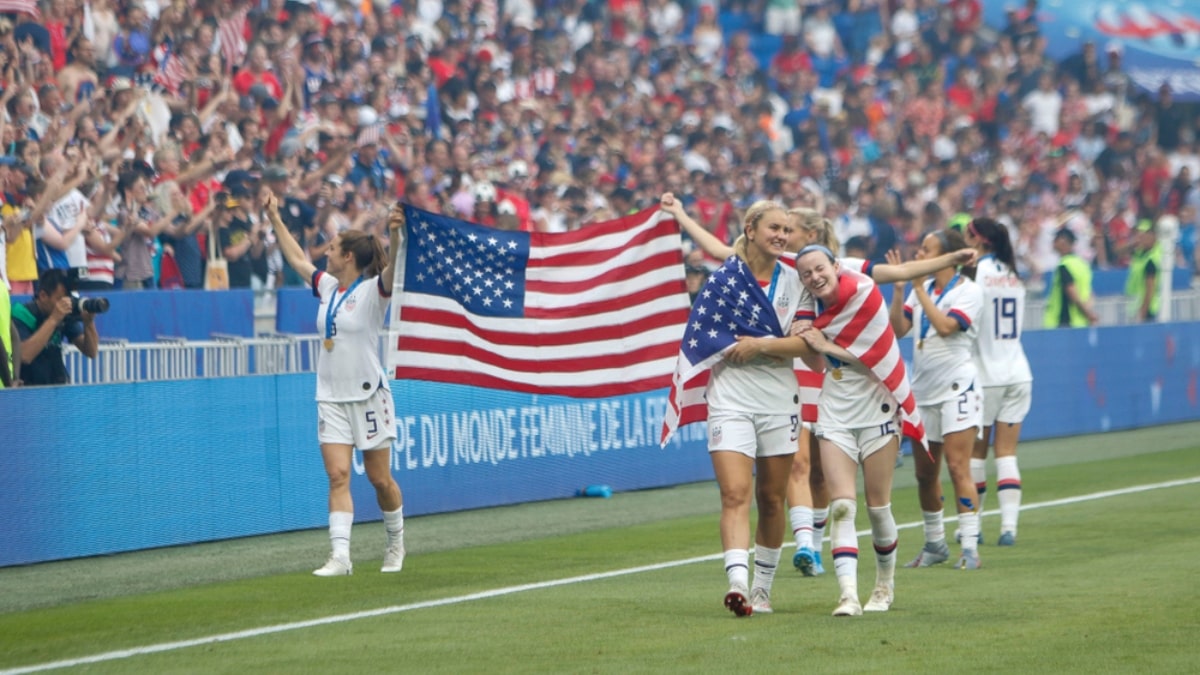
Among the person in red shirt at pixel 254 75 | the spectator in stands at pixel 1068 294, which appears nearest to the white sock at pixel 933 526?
the spectator in stands at pixel 1068 294

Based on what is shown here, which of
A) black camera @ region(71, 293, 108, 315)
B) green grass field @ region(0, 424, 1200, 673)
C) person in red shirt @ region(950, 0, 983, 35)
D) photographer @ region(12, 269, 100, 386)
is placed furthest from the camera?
person in red shirt @ region(950, 0, 983, 35)

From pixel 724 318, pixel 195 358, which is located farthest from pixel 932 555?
pixel 195 358

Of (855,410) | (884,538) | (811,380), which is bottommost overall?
(884,538)

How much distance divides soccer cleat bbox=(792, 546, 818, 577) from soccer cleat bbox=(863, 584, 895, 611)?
62.3 inches

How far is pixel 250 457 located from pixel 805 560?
509cm

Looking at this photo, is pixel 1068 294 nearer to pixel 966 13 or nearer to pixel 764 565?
pixel 764 565

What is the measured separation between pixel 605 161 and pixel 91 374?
39.8 ft

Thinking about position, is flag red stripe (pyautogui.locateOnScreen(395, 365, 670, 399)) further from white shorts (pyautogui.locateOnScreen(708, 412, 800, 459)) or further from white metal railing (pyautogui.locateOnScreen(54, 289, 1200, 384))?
white shorts (pyautogui.locateOnScreen(708, 412, 800, 459))

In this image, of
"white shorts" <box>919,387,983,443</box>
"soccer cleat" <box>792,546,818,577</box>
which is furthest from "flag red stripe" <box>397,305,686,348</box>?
"soccer cleat" <box>792,546,818,577</box>

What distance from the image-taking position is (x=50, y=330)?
1370cm

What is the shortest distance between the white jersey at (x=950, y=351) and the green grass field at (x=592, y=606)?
45.8 inches

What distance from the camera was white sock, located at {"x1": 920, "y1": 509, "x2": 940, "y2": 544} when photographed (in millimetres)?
12055

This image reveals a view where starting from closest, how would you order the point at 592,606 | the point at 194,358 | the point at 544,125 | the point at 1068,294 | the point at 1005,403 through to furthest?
the point at 592,606
the point at 1005,403
the point at 194,358
the point at 1068,294
the point at 544,125

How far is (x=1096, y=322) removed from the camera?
80.2 feet
